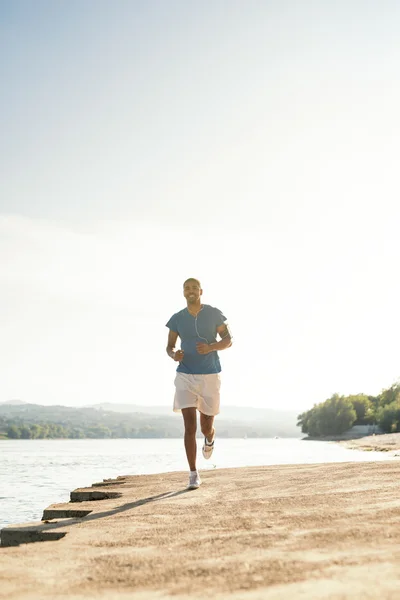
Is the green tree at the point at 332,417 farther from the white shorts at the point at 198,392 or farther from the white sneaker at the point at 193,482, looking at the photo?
the white sneaker at the point at 193,482

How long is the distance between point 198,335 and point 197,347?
0.34m

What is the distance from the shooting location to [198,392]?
9.12m

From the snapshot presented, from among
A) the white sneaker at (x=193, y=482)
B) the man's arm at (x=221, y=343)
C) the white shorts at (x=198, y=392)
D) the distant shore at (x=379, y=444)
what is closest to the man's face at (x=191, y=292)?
the man's arm at (x=221, y=343)

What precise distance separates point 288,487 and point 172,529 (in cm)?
291

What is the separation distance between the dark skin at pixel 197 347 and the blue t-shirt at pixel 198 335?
0.29 ft

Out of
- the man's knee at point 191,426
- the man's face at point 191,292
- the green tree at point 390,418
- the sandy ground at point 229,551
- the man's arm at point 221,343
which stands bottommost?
the sandy ground at point 229,551

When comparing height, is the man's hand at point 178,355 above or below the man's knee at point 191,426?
above

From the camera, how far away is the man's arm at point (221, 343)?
353 inches

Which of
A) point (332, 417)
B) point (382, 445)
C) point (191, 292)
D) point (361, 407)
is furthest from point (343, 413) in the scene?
point (191, 292)

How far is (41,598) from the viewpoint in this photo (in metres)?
3.13

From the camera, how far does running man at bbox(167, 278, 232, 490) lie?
9062mm

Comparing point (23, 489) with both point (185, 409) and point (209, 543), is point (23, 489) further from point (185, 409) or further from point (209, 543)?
point (209, 543)

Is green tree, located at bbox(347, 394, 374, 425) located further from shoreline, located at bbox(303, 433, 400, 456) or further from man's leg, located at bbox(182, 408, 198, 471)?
man's leg, located at bbox(182, 408, 198, 471)

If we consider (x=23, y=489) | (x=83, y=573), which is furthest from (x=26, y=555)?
(x=23, y=489)
